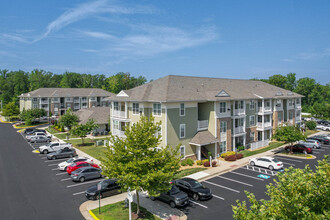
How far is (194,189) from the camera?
19.6 meters

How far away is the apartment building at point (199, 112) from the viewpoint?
97.7 feet

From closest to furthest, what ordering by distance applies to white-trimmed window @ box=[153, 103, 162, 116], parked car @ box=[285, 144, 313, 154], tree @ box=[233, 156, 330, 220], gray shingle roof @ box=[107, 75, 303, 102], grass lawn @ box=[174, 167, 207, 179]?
tree @ box=[233, 156, 330, 220] → grass lawn @ box=[174, 167, 207, 179] → white-trimmed window @ box=[153, 103, 162, 116] → gray shingle roof @ box=[107, 75, 303, 102] → parked car @ box=[285, 144, 313, 154]

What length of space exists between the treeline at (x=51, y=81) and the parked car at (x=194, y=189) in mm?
98762

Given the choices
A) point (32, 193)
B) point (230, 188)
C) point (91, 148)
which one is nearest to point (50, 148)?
point (91, 148)

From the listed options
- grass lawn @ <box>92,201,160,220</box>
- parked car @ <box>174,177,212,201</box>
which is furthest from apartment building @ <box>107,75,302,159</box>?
grass lawn @ <box>92,201,160,220</box>

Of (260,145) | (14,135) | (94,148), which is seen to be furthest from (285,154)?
(14,135)

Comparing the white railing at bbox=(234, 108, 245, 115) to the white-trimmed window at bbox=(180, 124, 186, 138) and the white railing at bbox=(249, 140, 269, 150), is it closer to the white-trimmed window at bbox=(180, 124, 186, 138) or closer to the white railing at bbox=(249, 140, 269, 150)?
the white railing at bbox=(249, 140, 269, 150)

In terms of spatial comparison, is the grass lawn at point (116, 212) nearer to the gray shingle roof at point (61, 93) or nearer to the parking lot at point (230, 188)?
the parking lot at point (230, 188)

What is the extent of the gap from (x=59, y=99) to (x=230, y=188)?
2740 inches

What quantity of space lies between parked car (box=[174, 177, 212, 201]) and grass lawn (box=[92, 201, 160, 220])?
427cm

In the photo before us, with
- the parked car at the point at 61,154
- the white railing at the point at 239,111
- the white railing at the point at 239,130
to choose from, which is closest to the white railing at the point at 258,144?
the white railing at the point at 239,130

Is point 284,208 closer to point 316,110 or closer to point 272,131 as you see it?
point 272,131

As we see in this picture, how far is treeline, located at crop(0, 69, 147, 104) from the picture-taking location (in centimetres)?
10662

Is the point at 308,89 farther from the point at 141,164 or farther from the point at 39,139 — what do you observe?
the point at 141,164
